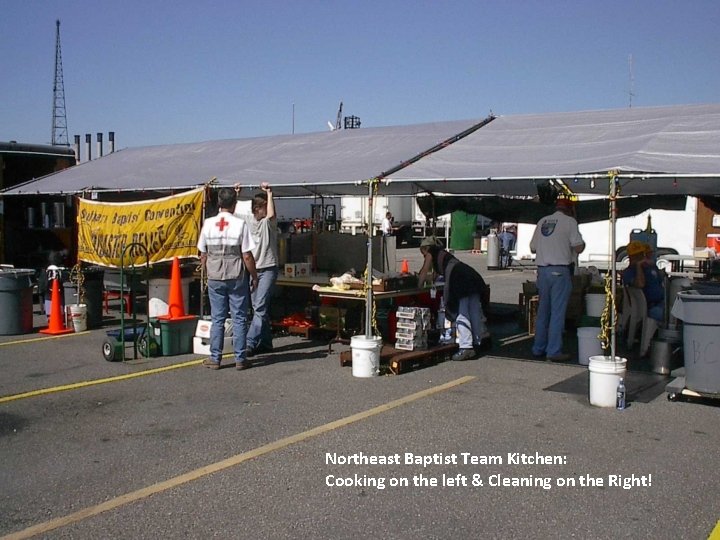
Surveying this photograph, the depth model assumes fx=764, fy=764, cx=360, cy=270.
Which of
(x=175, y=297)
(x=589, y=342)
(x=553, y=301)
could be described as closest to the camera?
(x=589, y=342)

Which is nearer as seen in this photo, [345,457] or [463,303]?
[345,457]

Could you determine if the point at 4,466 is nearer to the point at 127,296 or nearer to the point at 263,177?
the point at 263,177

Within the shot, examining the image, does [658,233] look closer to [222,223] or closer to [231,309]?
[231,309]

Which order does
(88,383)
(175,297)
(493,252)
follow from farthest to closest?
1. (493,252)
2. (175,297)
3. (88,383)

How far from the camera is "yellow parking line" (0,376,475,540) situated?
14.5 feet

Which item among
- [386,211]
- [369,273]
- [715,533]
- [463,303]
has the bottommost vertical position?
[715,533]

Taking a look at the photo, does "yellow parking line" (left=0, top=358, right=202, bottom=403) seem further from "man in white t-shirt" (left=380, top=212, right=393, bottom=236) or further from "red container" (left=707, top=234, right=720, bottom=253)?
"man in white t-shirt" (left=380, top=212, right=393, bottom=236)

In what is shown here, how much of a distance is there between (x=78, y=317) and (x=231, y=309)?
3970 mm

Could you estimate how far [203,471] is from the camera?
5309 mm

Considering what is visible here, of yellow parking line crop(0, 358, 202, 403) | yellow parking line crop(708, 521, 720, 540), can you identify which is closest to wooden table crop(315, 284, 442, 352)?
Answer: yellow parking line crop(0, 358, 202, 403)

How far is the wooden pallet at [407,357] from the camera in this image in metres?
8.60

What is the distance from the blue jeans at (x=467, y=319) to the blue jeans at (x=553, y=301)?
759mm

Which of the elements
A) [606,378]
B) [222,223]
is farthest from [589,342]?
[222,223]

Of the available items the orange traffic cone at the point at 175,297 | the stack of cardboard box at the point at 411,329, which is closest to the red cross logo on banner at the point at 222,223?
the orange traffic cone at the point at 175,297
